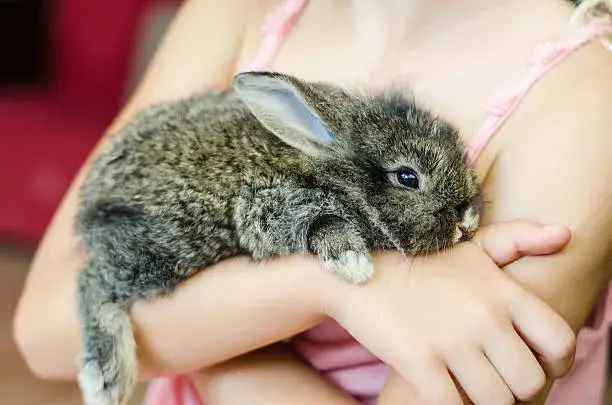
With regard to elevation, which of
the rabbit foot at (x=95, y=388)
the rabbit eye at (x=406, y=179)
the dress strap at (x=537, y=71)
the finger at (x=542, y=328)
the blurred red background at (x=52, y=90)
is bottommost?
the blurred red background at (x=52, y=90)

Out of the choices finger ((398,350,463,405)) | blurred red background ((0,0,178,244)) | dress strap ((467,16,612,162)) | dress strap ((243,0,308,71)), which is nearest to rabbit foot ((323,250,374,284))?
finger ((398,350,463,405))

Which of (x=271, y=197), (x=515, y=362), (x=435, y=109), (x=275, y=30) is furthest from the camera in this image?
(x=275, y=30)

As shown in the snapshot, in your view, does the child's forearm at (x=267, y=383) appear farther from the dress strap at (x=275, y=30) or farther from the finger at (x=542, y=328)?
the dress strap at (x=275, y=30)

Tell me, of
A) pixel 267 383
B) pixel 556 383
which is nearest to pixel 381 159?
pixel 267 383

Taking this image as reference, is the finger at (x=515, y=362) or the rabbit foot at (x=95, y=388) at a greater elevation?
the finger at (x=515, y=362)

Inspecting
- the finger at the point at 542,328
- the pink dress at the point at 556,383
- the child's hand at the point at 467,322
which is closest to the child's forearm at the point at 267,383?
the pink dress at the point at 556,383

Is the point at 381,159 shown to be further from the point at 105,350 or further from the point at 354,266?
the point at 105,350
